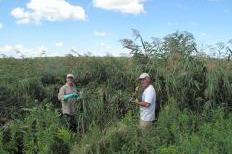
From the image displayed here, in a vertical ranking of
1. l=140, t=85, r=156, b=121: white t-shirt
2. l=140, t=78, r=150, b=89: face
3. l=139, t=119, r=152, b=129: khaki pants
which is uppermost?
l=140, t=78, r=150, b=89: face

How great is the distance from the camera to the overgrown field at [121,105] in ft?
36.0

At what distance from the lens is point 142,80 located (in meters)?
12.1

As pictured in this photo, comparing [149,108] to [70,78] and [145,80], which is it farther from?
[70,78]

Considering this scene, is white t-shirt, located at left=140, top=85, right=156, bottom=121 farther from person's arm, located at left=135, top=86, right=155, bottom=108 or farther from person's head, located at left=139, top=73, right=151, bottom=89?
person's head, located at left=139, top=73, right=151, bottom=89

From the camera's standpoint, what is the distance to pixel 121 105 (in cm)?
1341

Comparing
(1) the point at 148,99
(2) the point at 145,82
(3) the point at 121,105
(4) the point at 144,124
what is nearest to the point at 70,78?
(3) the point at 121,105

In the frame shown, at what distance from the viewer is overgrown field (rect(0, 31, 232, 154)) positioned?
11.0 metres

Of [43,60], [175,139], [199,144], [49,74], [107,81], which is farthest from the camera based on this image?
[43,60]

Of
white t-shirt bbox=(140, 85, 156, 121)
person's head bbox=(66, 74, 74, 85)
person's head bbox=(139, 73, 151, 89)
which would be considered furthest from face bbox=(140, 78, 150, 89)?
person's head bbox=(66, 74, 74, 85)

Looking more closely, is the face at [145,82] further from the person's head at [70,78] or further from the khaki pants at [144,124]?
the person's head at [70,78]

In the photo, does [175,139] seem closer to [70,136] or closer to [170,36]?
[70,136]

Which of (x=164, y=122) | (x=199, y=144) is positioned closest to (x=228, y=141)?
(x=199, y=144)

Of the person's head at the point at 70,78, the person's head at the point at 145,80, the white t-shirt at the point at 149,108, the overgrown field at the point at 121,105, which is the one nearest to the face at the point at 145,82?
the person's head at the point at 145,80

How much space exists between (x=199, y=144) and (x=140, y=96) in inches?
93.1
